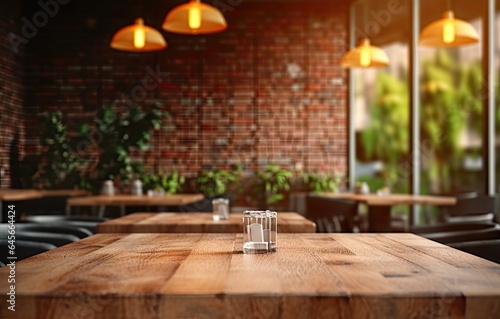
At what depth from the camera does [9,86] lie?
7664mm

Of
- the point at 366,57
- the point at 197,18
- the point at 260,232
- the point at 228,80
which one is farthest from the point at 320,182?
the point at 260,232

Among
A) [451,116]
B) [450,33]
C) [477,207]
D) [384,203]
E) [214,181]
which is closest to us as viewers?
[450,33]

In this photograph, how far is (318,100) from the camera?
26.9 ft

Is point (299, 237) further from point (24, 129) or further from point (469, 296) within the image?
point (24, 129)

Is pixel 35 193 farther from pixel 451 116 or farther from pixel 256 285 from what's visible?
pixel 256 285

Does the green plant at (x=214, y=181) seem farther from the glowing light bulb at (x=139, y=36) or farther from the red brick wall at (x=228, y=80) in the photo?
the glowing light bulb at (x=139, y=36)

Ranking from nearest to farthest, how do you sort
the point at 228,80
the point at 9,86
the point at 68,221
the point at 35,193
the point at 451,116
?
1. the point at 68,221
2. the point at 451,116
3. the point at 35,193
4. the point at 9,86
5. the point at 228,80

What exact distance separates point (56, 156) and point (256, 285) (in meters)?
6.89

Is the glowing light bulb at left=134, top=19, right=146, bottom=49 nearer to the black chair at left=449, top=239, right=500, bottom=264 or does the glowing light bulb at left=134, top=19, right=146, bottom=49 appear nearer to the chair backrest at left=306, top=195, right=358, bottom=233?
the chair backrest at left=306, top=195, right=358, bottom=233

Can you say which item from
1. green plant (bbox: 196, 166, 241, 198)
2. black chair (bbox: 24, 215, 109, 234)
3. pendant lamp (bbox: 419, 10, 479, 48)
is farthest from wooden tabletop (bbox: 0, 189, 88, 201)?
pendant lamp (bbox: 419, 10, 479, 48)

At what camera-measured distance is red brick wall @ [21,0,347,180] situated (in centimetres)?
812

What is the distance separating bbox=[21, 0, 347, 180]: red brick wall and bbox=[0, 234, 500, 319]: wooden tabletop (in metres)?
6.38

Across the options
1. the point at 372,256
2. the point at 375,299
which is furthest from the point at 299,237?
the point at 375,299

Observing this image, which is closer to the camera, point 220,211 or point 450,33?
point 220,211
